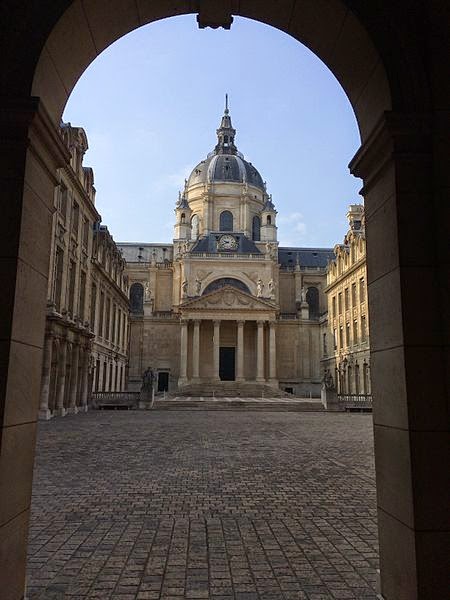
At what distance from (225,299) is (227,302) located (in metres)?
0.46

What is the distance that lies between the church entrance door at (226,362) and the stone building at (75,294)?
73.9ft

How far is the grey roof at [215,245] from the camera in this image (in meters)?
70.6

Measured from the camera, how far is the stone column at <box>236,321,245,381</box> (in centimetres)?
6238

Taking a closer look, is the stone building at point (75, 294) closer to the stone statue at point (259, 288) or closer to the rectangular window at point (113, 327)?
the rectangular window at point (113, 327)

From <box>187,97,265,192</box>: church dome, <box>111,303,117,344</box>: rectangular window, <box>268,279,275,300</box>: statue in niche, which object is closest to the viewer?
<box>111,303,117,344</box>: rectangular window

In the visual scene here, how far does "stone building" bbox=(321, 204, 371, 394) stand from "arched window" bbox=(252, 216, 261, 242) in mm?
19923

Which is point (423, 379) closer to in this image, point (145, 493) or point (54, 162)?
point (54, 162)

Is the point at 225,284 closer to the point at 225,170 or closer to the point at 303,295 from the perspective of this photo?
the point at 303,295

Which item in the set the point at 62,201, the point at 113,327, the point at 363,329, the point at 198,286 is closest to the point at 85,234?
the point at 62,201

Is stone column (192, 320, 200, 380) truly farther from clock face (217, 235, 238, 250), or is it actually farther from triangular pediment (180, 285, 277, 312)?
clock face (217, 235, 238, 250)

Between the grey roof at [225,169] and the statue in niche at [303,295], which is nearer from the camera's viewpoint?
the statue in niche at [303,295]

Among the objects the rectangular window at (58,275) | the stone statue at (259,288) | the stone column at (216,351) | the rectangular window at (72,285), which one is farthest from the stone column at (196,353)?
the rectangular window at (58,275)

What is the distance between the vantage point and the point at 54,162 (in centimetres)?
510

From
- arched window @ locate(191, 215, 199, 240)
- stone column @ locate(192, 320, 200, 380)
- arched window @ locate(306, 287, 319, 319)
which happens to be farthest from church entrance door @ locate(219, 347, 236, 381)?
arched window @ locate(191, 215, 199, 240)
